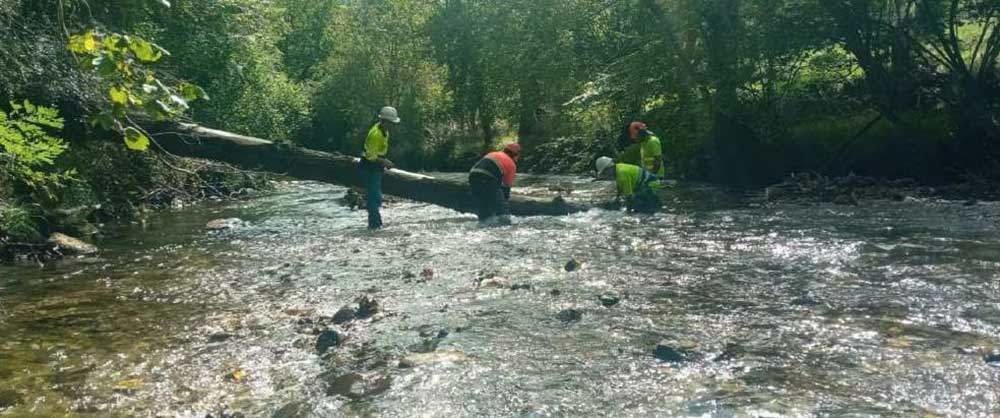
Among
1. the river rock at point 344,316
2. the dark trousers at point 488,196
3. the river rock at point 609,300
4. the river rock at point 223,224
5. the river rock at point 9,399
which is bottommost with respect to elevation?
the river rock at point 9,399

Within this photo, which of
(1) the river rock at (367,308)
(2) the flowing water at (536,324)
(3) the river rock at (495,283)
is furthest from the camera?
(3) the river rock at (495,283)

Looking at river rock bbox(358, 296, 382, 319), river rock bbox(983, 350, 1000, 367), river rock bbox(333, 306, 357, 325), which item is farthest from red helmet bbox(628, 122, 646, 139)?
river rock bbox(983, 350, 1000, 367)

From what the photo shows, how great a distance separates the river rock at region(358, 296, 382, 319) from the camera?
30.3 ft

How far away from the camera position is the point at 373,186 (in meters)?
16.8

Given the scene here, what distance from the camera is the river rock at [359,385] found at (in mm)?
6746

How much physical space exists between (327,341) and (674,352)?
3.28m

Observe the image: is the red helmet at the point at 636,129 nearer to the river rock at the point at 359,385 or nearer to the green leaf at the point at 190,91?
the river rock at the point at 359,385

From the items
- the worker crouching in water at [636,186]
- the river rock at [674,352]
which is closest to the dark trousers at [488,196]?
the worker crouching in water at [636,186]

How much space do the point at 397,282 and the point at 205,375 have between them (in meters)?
4.09

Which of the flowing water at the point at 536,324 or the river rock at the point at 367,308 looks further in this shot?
the river rock at the point at 367,308

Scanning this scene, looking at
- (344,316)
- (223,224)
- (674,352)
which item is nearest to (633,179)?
(223,224)

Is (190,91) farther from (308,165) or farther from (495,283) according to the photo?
(308,165)

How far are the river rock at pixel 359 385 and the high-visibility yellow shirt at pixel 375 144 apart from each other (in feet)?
31.6

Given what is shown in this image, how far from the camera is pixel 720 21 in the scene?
24703 mm
